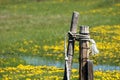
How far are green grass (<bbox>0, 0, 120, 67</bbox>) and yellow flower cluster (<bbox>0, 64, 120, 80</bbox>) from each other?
671cm

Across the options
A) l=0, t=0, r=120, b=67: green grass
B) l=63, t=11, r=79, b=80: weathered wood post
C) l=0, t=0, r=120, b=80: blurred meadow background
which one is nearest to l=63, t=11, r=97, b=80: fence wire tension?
l=63, t=11, r=79, b=80: weathered wood post

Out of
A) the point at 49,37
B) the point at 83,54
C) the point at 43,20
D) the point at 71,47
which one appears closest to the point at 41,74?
the point at 71,47

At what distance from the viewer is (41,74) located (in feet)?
57.4

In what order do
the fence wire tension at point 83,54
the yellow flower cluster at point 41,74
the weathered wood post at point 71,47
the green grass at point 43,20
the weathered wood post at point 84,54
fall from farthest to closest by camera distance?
the green grass at point 43,20
the yellow flower cluster at point 41,74
the weathered wood post at point 71,47
the weathered wood post at point 84,54
the fence wire tension at point 83,54

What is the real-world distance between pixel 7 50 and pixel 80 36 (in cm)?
1489

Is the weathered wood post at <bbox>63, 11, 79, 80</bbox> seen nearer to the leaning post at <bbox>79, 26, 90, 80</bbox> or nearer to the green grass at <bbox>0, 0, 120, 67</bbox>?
the leaning post at <bbox>79, 26, 90, 80</bbox>

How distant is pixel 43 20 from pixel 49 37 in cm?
1140

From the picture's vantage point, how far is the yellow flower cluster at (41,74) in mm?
16578

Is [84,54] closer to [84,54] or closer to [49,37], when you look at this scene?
[84,54]

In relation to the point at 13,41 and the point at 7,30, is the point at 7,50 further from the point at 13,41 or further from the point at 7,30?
the point at 7,30

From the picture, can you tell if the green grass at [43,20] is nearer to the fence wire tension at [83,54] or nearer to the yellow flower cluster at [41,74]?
the yellow flower cluster at [41,74]

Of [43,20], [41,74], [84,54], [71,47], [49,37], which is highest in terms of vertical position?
[43,20]

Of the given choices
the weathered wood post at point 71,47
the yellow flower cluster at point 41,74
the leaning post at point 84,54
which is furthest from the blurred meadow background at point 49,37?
the leaning post at point 84,54

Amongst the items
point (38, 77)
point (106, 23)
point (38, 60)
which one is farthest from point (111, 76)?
point (106, 23)
